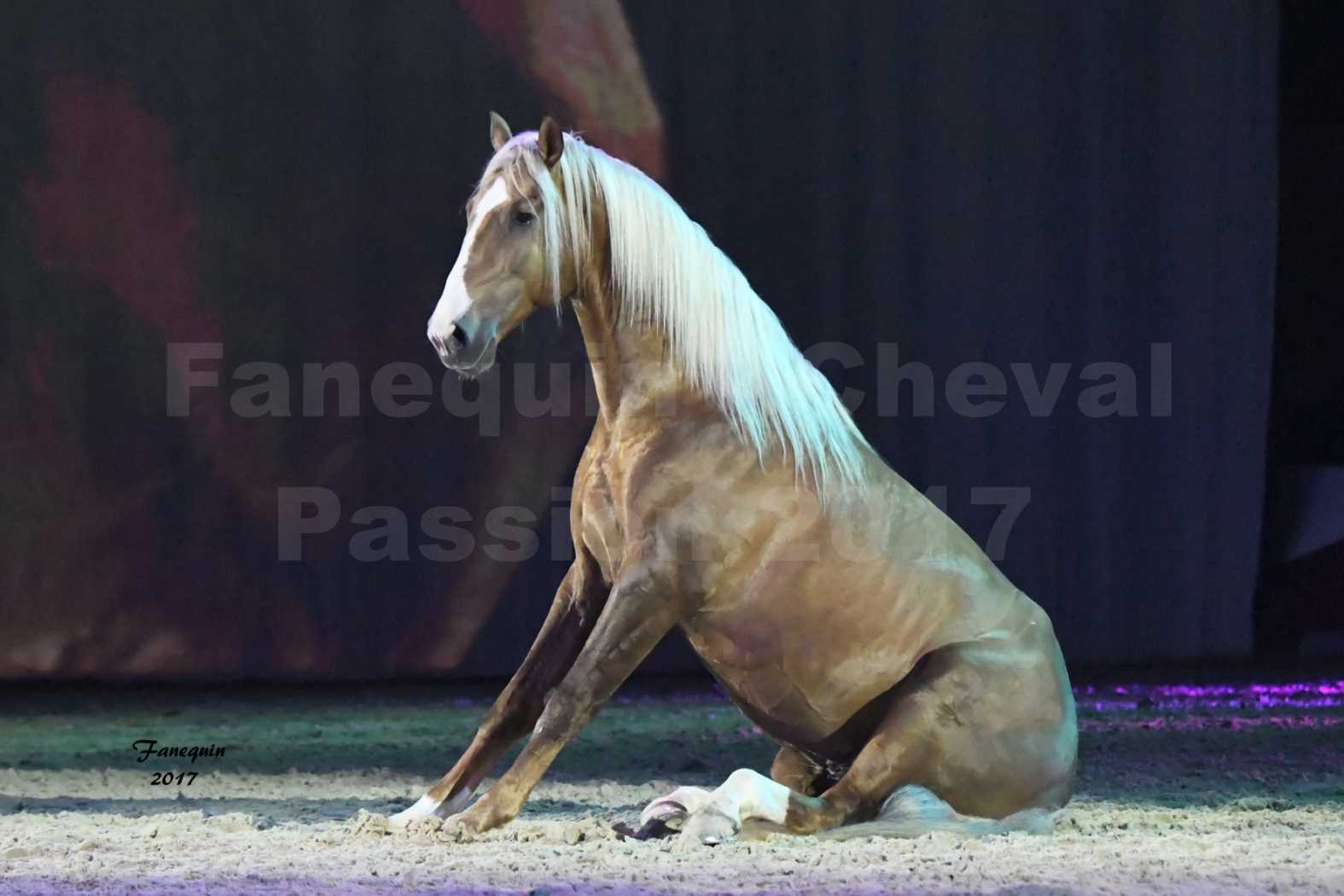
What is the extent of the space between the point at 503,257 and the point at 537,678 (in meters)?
0.83

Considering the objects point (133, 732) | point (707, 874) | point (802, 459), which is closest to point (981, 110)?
point (802, 459)

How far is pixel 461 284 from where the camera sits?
9.45 ft

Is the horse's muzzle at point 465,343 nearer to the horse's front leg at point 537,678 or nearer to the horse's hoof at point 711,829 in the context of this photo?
the horse's front leg at point 537,678

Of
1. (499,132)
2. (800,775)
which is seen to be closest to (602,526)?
(800,775)

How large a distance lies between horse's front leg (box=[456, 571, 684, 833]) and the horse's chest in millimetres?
100

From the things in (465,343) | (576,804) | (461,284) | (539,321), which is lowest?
(576,804)

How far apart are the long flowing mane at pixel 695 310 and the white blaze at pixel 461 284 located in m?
0.08

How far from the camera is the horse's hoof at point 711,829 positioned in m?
2.73

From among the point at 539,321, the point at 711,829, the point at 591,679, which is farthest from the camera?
the point at 539,321

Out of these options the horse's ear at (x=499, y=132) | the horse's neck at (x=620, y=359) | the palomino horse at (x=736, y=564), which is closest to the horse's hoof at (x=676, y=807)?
the palomino horse at (x=736, y=564)

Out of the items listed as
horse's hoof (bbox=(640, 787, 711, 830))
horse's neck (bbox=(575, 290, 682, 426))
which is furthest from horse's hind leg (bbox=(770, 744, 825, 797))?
horse's neck (bbox=(575, 290, 682, 426))

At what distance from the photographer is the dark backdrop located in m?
5.43

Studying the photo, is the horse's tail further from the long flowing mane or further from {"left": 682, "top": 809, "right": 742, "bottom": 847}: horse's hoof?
the long flowing mane

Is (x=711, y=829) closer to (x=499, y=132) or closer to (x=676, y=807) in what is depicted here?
(x=676, y=807)
